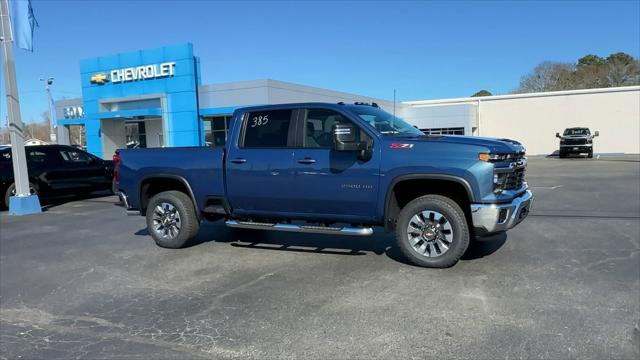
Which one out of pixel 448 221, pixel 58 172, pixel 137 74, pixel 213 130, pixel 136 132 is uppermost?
pixel 137 74

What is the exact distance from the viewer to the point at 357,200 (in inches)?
235

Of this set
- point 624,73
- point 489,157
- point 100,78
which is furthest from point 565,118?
point 489,157

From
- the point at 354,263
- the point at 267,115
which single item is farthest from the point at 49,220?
the point at 354,263


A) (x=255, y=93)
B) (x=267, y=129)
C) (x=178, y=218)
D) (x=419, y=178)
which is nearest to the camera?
(x=419, y=178)

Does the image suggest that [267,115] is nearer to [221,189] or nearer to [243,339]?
[221,189]

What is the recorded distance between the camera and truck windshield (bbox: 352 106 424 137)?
615cm

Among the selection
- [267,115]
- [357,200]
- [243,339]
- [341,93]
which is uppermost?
[341,93]

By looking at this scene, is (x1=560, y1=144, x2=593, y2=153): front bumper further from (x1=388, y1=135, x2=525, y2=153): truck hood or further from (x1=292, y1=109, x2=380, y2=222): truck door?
(x1=292, y1=109, x2=380, y2=222): truck door

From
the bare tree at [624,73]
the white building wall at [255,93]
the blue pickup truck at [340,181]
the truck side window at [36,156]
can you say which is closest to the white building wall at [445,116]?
the white building wall at [255,93]

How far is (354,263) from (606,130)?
3782cm

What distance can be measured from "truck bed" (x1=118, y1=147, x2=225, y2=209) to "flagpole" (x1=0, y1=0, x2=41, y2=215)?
18.6 feet

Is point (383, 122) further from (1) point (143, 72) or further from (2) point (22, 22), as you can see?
(1) point (143, 72)

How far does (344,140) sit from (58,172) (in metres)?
10.7

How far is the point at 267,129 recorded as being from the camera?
22.1ft
